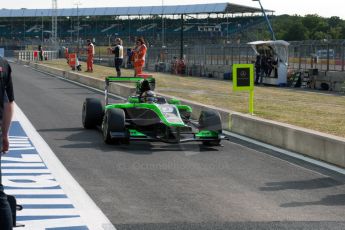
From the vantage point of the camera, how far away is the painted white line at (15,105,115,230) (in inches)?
250

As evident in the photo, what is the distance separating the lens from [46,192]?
25.1 ft

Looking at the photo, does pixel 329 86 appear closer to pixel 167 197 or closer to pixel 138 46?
pixel 138 46

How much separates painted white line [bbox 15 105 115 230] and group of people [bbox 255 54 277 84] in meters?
24.8

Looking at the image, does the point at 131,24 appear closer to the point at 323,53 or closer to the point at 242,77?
the point at 323,53

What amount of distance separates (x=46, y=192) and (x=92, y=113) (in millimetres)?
5533

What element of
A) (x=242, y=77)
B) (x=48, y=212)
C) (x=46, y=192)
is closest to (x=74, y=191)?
(x=46, y=192)

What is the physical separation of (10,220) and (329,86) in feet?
93.8

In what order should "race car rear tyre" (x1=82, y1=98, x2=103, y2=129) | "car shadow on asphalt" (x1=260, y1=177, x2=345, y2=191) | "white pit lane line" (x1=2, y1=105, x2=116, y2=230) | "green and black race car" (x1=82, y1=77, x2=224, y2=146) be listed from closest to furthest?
1. "white pit lane line" (x1=2, y1=105, x2=116, y2=230)
2. "car shadow on asphalt" (x1=260, y1=177, x2=345, y2=191)
3. "green and black race car" (x1=82, y1=77, x2=224, y2=146)
4. "race car rear tyre" (x1=82, y1=98, x2=103, y2=129)

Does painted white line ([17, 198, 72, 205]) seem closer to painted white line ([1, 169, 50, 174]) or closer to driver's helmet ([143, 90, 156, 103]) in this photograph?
painted white line ([1, 169, 50, 174])

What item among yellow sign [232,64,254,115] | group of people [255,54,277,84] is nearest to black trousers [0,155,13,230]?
yellow sign [232,64,254,115]

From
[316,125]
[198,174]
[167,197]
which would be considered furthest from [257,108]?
[167,197]

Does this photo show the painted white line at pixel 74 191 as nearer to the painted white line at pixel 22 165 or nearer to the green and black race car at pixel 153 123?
the painted white line at pixel 22 165

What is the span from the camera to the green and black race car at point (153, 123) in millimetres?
10945

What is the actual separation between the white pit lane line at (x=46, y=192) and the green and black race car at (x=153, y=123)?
3.62 ft
